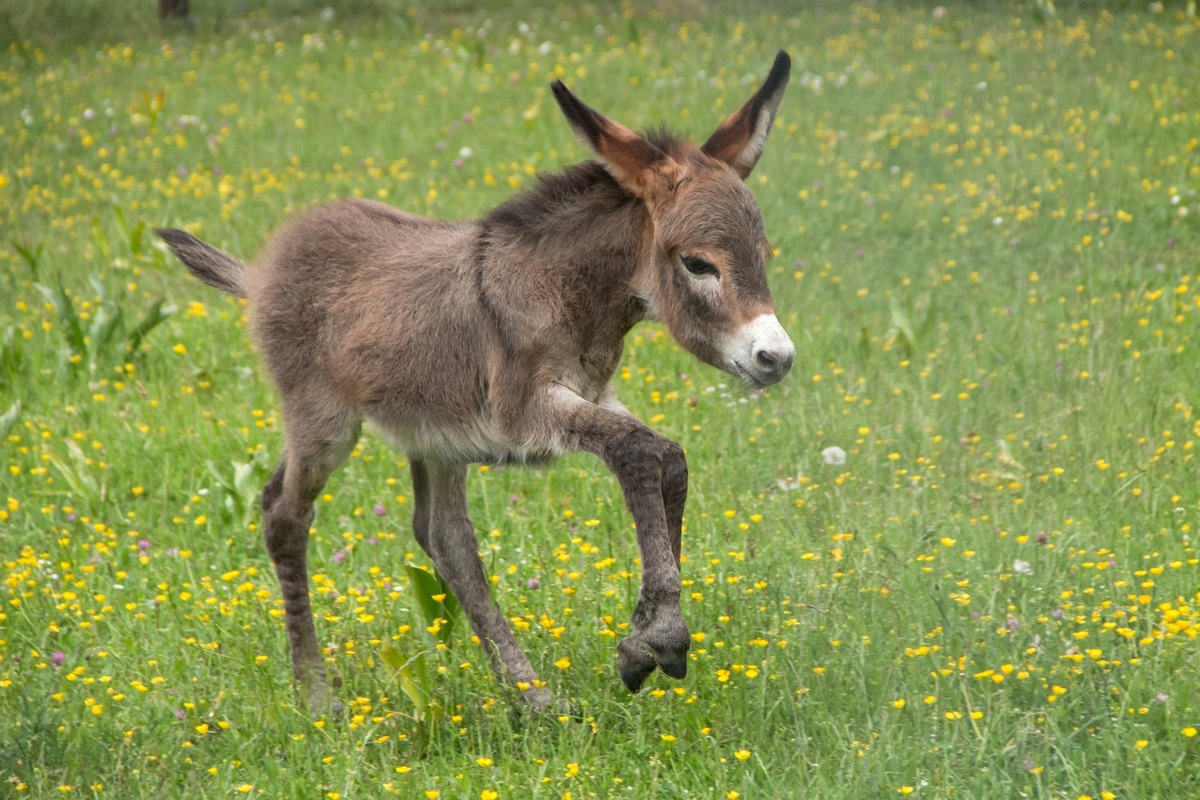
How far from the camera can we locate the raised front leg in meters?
3.74

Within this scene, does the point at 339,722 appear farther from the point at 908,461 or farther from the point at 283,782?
the point at 908,461

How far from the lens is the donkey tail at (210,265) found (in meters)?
5.16

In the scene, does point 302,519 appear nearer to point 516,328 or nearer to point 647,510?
point 516,328

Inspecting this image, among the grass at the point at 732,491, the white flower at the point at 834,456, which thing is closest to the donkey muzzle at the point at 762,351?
the grass at the point at 732,491

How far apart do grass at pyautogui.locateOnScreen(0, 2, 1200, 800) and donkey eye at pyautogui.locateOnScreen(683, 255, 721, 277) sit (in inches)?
46.8

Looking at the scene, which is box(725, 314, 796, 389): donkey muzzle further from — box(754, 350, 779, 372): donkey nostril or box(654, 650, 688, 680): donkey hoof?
box(654, 650, 688, 680): donkey hoof

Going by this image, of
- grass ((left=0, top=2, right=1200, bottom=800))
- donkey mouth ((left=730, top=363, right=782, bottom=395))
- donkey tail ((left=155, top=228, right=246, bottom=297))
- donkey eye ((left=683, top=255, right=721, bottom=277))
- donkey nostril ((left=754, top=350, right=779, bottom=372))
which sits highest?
donkey eye ((left=683, top=255, right=721, bottom=277))

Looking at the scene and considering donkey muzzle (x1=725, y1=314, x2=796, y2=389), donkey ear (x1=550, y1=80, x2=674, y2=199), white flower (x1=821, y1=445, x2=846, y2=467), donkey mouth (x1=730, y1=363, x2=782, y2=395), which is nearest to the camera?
donkey muzzle (x1=725, y1=314, x2=796, y2=389)

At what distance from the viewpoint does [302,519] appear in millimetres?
4883

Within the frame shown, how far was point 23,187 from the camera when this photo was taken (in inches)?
453

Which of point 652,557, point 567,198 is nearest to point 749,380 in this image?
point 652,557

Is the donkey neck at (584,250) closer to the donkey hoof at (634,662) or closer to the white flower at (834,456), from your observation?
the donkey hoof at (634,662)

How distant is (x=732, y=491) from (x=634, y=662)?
2053 millimetres

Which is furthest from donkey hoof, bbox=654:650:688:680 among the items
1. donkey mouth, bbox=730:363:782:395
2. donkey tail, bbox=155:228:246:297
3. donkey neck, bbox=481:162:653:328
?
donkey tail, bbox=155:228:246:297
